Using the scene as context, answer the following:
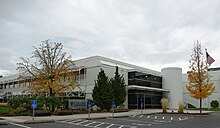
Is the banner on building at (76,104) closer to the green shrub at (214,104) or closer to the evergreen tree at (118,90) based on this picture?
the evergreen tree at (118,90)

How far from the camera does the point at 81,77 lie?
44562mm

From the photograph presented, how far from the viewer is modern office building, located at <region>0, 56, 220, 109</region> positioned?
4316 centimetres

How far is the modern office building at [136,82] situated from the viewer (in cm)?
4316

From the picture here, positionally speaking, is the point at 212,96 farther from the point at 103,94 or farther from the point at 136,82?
the point at 103,94

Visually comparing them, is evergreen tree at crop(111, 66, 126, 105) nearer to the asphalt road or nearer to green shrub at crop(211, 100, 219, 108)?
the asphalt road

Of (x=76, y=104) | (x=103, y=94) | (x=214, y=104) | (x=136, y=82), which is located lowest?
(x=214, y=104)

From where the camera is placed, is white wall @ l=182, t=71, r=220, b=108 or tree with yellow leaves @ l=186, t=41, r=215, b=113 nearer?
tree with yellow leaves @ l=186, t=41, r=215, b=113

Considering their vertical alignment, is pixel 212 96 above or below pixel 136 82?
below

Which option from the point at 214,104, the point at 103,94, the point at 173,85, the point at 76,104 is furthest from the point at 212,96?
the point at 76,104

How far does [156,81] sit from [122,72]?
379 inches

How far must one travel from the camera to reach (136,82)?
47250 millimetres

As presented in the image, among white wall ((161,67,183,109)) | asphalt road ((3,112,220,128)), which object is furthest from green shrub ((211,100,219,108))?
asphalt road ((3,112,220,128))

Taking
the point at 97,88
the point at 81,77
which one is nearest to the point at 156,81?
the point at 81,77

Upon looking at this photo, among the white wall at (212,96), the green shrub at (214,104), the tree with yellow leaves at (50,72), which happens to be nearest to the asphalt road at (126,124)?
the tree with yellow leaves at (50,72)
